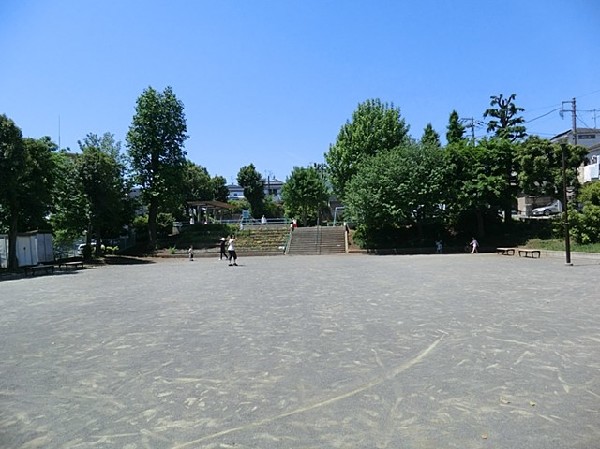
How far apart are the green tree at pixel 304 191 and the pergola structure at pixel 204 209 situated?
8.08 metres

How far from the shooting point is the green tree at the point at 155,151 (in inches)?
1663

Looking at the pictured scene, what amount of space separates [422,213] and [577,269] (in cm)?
1844

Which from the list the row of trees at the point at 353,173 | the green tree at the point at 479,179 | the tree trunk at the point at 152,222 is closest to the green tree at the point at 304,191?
the row of trees at the point at 353,173

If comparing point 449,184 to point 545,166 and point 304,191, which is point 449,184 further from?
point 304,191

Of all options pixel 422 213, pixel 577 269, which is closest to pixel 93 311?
pixel 577 269

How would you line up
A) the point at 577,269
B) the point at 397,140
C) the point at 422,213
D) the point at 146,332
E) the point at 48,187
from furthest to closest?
1. the point at 397,140
2. the point at 422,213
3. the point at 48,187
4. the point at 577,269
5. the point at 146,332

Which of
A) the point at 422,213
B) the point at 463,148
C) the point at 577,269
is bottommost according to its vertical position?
the point at 577,269

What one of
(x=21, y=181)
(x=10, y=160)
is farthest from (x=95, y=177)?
(x=10, y=160)

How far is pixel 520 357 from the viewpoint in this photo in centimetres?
654

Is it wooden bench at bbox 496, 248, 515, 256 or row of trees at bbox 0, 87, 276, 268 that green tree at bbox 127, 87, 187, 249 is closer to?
row of trees at bbox 0, 87, 276, 268

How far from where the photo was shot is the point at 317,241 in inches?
1639

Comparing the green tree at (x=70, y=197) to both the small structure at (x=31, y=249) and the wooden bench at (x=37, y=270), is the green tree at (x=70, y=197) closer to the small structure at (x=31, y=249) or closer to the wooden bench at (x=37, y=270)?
the small structure at (x=31, y=249)

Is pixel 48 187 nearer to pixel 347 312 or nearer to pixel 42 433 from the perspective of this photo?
pixel 347 312

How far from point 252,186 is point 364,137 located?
2911cm
